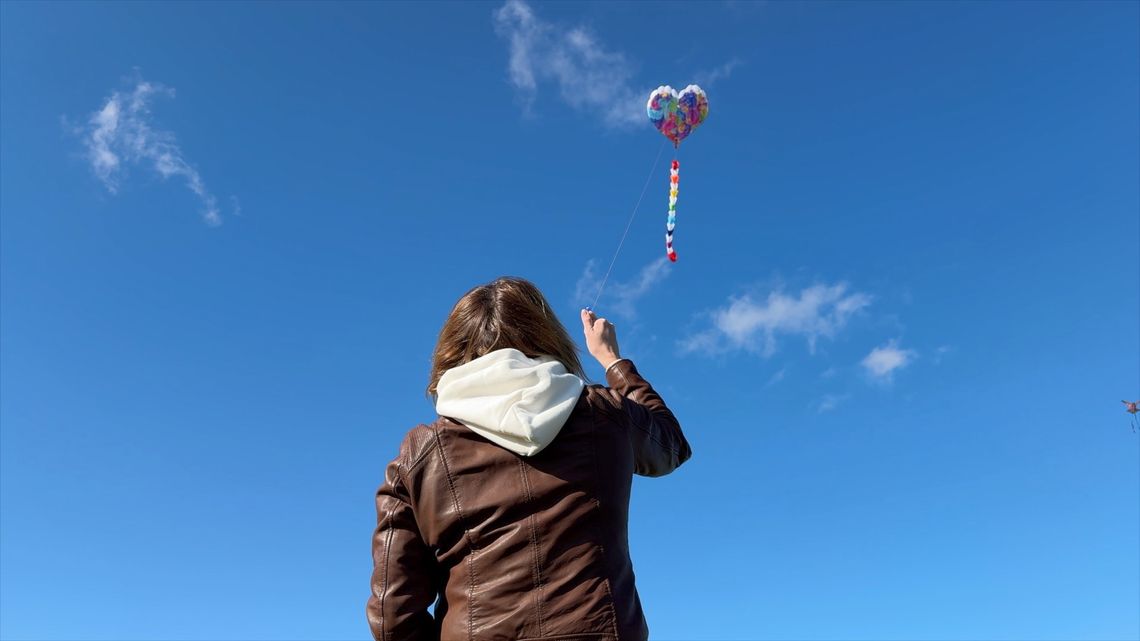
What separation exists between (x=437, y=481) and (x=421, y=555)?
0.23 m

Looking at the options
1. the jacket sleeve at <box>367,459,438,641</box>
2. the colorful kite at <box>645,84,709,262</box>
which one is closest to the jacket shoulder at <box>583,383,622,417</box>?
the jacket sleeve at <box>367,459,438,641</box>

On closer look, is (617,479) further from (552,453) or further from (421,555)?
(421,555)

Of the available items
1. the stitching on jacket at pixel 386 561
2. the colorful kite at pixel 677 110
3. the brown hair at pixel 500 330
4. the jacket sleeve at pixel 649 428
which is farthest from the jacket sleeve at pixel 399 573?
the colorful kite at pixel 677 110

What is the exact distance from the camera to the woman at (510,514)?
210 cm

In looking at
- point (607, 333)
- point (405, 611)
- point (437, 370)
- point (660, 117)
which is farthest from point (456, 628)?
point (660, 117)

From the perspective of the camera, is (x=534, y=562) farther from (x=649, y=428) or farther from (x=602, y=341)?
(x=602, y=341)

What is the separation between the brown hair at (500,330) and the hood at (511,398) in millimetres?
163

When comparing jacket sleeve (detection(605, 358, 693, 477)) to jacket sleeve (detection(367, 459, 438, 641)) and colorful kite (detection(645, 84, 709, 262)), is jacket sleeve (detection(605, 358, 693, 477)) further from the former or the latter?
colorful kite (detection(645, 84, 709, 262))

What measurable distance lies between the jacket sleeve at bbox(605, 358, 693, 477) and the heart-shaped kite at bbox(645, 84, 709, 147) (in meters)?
13.2

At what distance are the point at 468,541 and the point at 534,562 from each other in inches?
8.1

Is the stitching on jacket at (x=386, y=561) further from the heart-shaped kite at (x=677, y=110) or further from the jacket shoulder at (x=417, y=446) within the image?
the heart-shaped kite at (x=677, y=110)

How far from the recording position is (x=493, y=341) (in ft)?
8.23

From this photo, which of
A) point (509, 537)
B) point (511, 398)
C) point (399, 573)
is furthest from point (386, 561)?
point (511, 398)

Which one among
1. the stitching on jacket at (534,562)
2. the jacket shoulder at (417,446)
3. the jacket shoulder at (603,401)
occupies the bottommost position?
the stitching on jacket at (534,562)
